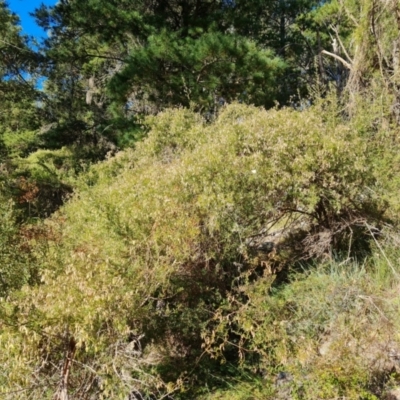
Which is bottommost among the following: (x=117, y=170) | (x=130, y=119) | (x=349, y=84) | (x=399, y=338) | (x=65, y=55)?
(x=399, y=338)

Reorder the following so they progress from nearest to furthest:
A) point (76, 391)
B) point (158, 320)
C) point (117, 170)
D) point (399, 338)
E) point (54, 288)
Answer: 1. point (54, 288)
2. point (76, 391)
3. point (399, 338)
4. point (158, 320)
5. point (117, 170)

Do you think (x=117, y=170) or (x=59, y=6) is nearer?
(x=117, y=170)

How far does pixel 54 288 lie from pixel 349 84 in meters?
5.74

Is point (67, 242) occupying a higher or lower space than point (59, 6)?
lower

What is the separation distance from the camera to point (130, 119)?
9820 mm

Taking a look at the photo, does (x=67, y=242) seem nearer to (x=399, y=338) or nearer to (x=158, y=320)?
(x=158, y=320)

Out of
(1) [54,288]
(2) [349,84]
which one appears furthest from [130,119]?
(1) [54,288]

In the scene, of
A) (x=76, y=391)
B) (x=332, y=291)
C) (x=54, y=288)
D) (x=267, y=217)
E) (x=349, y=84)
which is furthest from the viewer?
(x=349, y=84)

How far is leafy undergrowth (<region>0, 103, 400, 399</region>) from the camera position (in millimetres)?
2832

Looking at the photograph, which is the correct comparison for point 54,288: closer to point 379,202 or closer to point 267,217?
point 267,217

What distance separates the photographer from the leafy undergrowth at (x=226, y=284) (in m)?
2.83

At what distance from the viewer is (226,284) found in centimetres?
473

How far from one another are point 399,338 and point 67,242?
3794mm

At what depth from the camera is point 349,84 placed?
6.47 m
